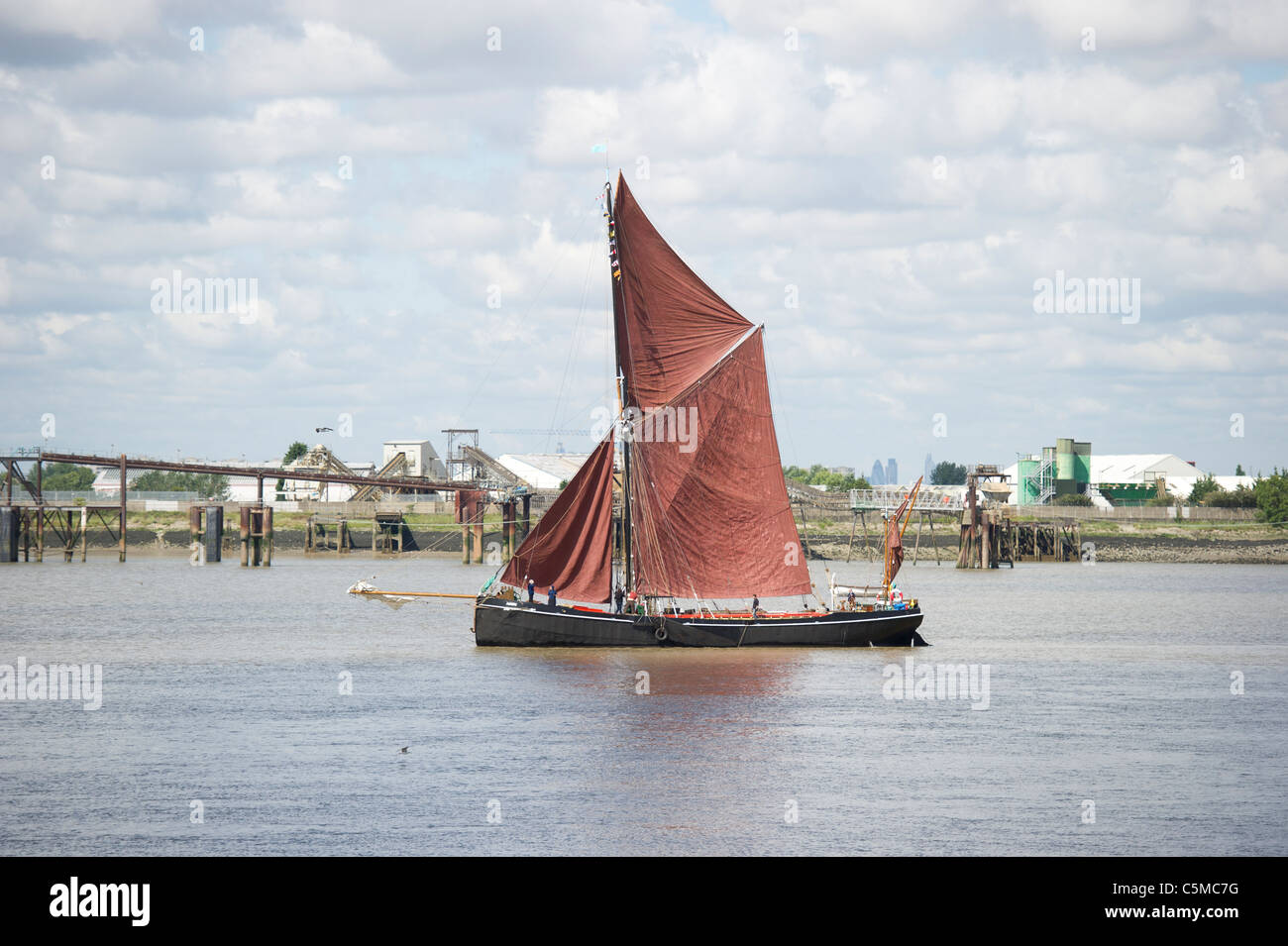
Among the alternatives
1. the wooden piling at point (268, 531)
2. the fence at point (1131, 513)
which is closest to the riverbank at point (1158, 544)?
the fence at point (1131, 513)

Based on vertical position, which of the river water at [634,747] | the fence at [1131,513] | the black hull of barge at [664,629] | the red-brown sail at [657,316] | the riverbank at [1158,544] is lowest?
the river water at [634,747]

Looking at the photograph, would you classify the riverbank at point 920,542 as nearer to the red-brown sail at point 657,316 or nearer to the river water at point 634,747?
the river water at point 634,747

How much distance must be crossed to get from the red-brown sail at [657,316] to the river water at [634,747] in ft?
41.6

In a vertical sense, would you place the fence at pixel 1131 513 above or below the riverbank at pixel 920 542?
above

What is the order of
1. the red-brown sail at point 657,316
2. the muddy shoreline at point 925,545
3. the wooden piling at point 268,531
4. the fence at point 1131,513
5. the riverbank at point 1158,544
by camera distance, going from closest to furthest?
the red-brown sail at point 657,316, the wooden piling at point 268,531, the muddy shoreline at point 925,545, the riverbank at point 1158,544, the fence at point 1131,513

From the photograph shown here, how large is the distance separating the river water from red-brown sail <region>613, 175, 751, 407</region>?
12666mm

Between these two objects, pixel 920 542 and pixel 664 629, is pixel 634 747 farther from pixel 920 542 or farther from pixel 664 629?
pixel 920 542

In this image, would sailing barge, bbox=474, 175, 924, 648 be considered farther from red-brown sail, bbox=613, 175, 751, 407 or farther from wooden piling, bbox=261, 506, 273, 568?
wooden piling, bbox=261, 506, 273, 568

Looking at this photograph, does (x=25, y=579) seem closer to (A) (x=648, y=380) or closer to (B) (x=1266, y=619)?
(A) (x=648, y=380)

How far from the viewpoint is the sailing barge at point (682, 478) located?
64750 millimetres

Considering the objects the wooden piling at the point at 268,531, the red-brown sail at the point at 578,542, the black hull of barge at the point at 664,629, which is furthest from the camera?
the wooden piling at the point at 268,531
